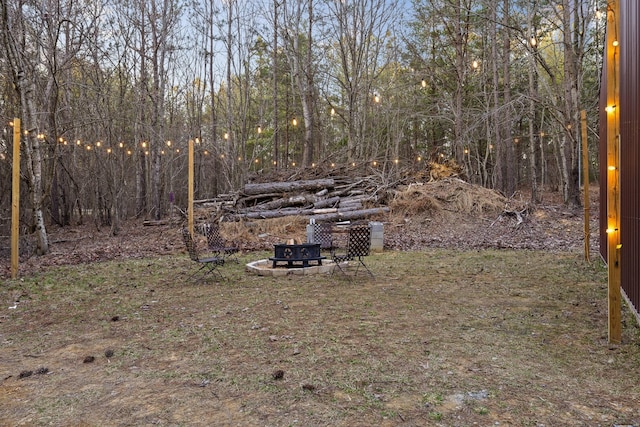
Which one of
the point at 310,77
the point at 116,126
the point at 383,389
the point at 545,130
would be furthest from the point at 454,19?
the point at 383,389

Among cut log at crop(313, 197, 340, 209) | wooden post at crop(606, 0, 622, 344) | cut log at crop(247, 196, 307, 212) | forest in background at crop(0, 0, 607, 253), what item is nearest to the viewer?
wooden post at crop(606, 0, 622, 344)

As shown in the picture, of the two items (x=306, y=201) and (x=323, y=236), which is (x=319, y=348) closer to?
(x=323, y=236)

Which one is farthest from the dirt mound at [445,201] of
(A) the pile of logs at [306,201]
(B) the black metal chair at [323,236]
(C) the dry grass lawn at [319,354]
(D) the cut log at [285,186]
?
(C) the dry grass lawn at [319,354]

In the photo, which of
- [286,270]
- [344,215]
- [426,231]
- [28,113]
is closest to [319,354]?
[286,270]

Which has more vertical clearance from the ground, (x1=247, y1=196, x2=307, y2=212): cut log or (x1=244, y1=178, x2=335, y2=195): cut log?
(x1=244, y1=178, x2=335, y2=195): cut log

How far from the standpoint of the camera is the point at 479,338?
4.60 meters

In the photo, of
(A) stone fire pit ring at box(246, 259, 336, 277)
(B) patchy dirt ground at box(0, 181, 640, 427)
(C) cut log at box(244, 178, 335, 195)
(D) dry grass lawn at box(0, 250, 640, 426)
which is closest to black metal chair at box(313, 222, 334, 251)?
(A) stone fire pit ring at box(246, 259, 336, 277)

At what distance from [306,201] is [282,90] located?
16225 mm

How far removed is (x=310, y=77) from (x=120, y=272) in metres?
15.8

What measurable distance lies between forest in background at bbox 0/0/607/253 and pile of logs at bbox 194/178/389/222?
156 cm

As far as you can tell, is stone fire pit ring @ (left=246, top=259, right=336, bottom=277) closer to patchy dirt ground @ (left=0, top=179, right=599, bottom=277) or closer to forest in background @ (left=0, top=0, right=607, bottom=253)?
patchy dirt ground @ (left=0, top=179, right=599, bottom=277)

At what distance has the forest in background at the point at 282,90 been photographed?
1510 centimetres

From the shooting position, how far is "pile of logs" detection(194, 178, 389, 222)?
52.1 feet

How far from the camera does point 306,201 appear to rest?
16812 mm
